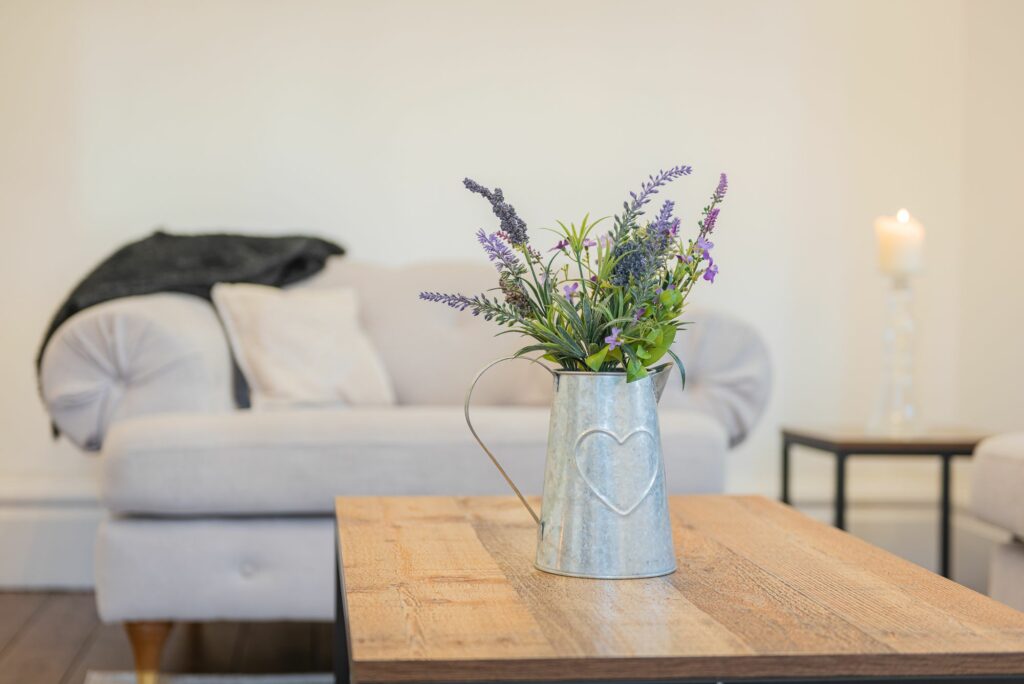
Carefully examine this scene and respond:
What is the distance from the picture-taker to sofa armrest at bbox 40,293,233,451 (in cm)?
212

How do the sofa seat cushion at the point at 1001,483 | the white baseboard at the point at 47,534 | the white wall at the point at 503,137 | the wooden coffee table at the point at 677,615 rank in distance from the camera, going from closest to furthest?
the wooden coffee table at the point at 677,615 → the sofa seat cushion at the point at 1001,483 → the white baseboard at the point at 47,534 → the white wall at the point at 503,137

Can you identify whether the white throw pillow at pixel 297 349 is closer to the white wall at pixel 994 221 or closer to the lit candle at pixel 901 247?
the lit candle at pixel 901 247

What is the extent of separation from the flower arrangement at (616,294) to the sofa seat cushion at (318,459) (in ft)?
3.26

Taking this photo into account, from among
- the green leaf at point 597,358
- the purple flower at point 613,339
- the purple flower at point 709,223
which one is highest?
the purple flower at point 709,223

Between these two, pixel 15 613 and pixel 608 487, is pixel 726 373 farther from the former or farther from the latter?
pixel 15 613

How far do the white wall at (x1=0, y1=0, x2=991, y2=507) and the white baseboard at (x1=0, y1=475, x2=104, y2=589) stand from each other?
93mm

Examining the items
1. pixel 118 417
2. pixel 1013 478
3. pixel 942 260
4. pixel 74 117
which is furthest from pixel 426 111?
pixel 1013 478

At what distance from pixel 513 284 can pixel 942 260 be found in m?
2.58

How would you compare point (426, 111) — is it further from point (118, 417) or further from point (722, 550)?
point (722, 550)

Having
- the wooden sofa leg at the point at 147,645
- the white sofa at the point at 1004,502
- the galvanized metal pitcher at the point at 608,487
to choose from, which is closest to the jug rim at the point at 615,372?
the galvanized metal pitcher at the point at 608,487

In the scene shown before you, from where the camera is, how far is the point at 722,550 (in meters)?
1.12

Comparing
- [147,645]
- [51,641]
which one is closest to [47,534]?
[51,641]

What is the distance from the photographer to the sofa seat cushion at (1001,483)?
5.61 ft

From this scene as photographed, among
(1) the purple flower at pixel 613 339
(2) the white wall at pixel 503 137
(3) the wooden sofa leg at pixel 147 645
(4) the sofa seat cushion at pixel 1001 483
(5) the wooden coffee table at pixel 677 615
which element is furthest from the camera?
(2) the white wall at pixel 503 137
